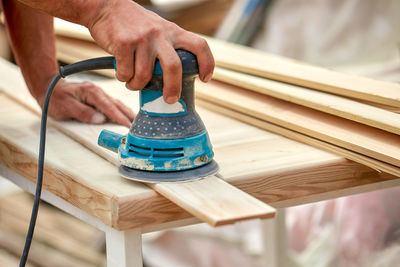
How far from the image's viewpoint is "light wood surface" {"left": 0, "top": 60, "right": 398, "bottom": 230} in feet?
3.71

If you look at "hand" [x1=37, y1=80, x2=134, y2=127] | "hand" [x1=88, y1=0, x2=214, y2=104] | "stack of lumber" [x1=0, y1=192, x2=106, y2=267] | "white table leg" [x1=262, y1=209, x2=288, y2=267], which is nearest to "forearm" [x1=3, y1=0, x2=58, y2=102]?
"hand" [x1=37, y1=80, x2=134, y2=127]

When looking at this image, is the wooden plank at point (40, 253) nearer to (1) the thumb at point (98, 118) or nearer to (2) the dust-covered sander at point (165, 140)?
(1) the thumb at point (98, 118)

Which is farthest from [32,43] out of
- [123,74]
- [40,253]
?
[40,253]

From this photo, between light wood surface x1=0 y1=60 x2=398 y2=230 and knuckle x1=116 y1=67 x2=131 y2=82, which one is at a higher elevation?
knuckle x1=116 y1=67 x2=131 y2=82

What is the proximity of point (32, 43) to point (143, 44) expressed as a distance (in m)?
0.70

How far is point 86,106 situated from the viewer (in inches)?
61.1

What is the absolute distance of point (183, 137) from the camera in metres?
1.15

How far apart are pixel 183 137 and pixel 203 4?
2.07 metres

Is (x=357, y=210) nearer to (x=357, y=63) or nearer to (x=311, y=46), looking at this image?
(x=357, y=63)

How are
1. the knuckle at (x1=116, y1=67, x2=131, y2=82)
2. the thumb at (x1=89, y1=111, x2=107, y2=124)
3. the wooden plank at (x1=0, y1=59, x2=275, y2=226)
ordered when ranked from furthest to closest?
the thumb at (x1=89, y1=111, x2=107, y2=124) → the knuckle at (x1=116, y1=67, x2=131, y2=82) → the wooden plank at (x1=0, y1=59, x2=275, y2=226)

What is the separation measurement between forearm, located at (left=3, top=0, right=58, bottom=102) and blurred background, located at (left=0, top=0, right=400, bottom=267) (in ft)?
2.85

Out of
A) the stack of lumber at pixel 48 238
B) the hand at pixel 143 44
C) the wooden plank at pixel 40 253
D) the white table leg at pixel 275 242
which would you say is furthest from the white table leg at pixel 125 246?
the wooden plank at pixel 40 253

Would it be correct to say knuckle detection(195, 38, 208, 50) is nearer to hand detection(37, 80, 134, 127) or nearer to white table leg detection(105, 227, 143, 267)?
white table leg detection(105, 227, 143, 267)

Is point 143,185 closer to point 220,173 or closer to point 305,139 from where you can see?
point 220,173
